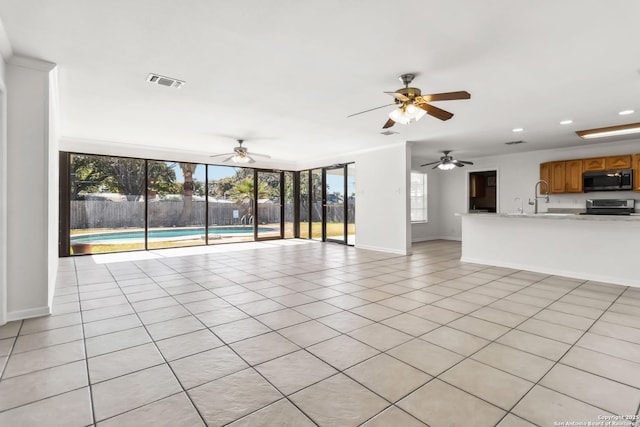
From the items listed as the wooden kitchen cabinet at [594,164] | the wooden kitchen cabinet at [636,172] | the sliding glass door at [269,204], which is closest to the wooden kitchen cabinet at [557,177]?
the wooden kitchen cabinet at [594,164]

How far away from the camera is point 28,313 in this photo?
2961mm

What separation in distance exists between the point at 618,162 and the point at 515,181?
2.01 m

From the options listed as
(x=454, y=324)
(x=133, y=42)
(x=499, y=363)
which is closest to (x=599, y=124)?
(x=454, y=324)

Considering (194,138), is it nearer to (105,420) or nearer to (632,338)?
(105,420)

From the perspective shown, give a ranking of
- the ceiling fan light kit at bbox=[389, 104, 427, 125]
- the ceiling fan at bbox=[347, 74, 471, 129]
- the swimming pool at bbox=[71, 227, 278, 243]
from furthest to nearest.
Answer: the swimming pool at bbox=[71, 227, 278, 243] → the ceiling fan light kit at bbox=[389, 104, 427, 125] → the ceiling fan at bbox=[347, 74, 471, 129]

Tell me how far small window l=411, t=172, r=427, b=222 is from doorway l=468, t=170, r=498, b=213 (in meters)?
1.36

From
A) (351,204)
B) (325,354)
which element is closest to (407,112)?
(325,354)

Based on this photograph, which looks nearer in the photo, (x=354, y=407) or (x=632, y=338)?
(x=354, y=407)

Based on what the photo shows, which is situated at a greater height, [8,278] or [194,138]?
[194,138]

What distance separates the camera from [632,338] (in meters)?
2.53

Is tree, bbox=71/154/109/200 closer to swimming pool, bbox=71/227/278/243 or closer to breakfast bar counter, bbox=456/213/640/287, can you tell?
swimming pool, bbox=71/227/278/243

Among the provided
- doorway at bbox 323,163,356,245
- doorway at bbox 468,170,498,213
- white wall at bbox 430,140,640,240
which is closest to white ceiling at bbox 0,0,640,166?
white wall at bbox 430,140,640,240

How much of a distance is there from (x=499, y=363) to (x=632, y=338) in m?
1.35

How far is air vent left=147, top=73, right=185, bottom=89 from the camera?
3.38 m
